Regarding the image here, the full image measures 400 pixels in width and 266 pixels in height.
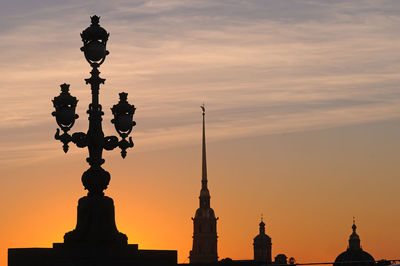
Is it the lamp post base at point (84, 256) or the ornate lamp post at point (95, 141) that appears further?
the ornate lamp post at point (95, 141)

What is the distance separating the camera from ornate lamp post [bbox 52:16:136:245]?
31.9 meters

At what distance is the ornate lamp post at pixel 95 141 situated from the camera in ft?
105

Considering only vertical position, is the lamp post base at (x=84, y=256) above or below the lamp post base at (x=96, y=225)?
below

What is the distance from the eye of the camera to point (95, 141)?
32.7 metres

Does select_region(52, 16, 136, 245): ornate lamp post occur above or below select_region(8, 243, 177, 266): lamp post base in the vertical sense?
above

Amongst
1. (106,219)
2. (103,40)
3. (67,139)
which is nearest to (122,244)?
(106,219)

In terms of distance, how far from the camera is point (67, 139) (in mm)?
32281

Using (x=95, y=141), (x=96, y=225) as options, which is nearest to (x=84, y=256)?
(x=96, y=225)

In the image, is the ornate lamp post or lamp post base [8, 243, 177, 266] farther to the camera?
the ornate lamp post

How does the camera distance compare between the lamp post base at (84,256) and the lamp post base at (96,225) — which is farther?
the lamp post base at (96,225)

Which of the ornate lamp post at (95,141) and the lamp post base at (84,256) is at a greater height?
the ornate lamp post at (95,141)

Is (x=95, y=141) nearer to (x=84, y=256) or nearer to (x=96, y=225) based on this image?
(x=96, y=225)

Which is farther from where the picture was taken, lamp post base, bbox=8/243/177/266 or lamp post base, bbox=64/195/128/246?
lamp post base, bbox=64/195/128/246

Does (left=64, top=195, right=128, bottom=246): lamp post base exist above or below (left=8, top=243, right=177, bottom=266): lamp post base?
above
